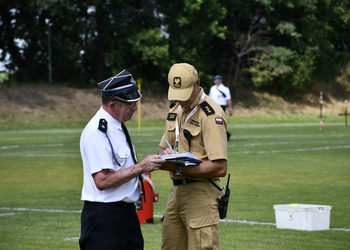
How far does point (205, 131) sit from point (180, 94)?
0.35 metres

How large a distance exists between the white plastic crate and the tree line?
1567 inches

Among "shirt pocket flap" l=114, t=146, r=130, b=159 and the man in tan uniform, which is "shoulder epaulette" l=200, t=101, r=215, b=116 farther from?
"shirt pocket flap" l=114, t=146, r=130, b=159

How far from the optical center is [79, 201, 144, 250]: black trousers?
5102 millimetres

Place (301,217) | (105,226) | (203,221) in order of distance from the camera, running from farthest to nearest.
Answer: (301,217) → (203,221) → (105,226)

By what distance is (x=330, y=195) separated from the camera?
12.9 meters

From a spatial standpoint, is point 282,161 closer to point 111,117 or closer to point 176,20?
point 111,117

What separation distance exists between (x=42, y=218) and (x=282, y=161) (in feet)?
31.5

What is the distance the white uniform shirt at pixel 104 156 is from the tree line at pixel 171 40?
4382 centimetres

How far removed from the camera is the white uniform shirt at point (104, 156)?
4.99 metres

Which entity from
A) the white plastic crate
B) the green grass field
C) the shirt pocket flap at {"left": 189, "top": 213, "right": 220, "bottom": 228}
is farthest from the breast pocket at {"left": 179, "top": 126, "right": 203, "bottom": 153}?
the white plastic crate

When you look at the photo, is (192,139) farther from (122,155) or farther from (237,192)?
(237,192)

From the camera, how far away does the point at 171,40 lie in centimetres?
5697

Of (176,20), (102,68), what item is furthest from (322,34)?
(102,68)

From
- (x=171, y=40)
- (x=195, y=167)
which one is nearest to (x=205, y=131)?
(x=195, y=167)
